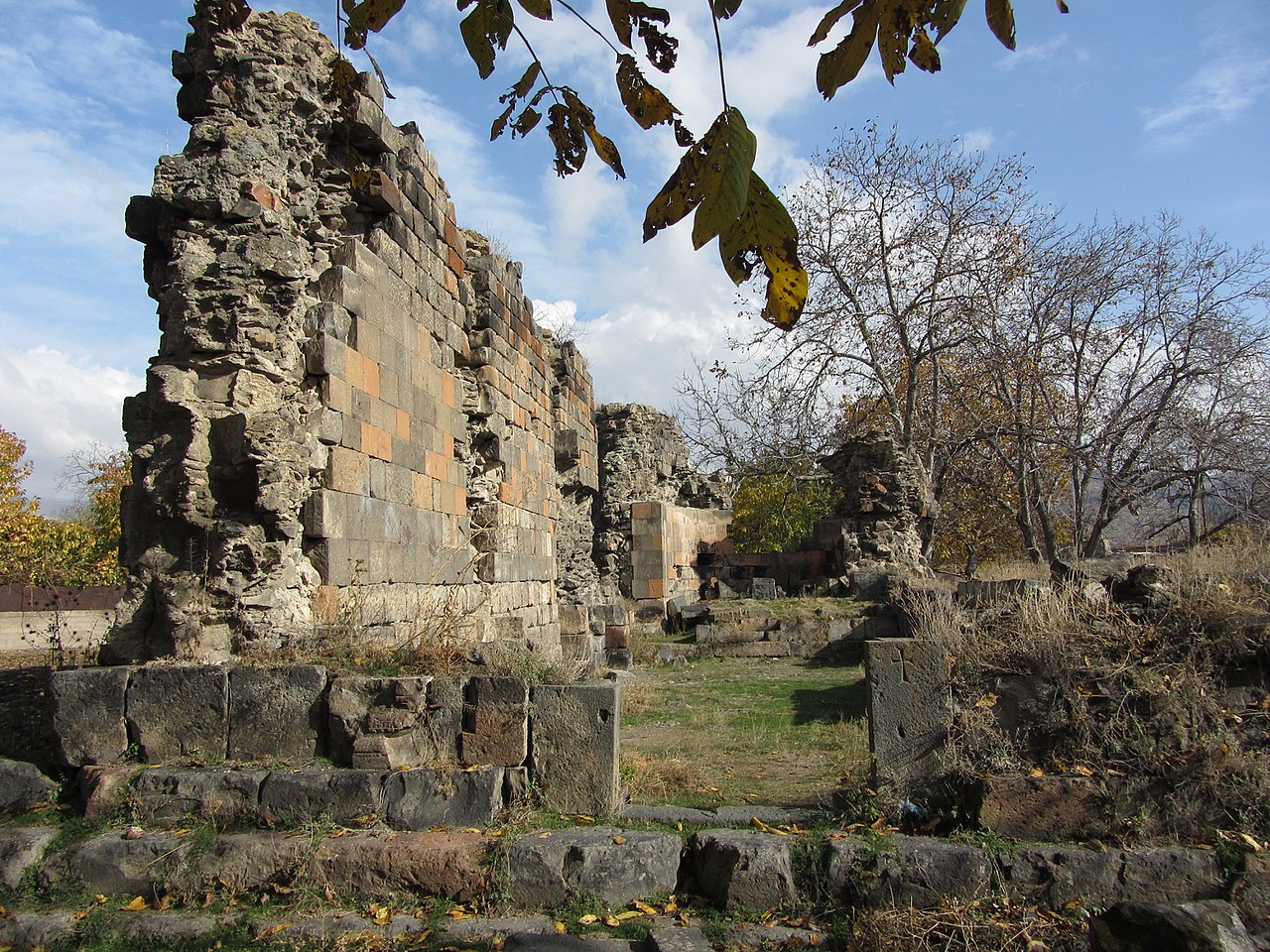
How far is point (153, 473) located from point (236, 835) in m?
2.30

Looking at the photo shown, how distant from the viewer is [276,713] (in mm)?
4961

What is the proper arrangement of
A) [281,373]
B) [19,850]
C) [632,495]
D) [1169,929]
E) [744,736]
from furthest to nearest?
1. [632,495]
2. [744,736]
3. [281,373]
4. [19,850]
5. [1169,929]

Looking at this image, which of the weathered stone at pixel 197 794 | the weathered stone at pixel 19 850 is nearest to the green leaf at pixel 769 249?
the weathered stone at pixel 197 794

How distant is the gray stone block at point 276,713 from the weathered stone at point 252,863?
547 millimetres

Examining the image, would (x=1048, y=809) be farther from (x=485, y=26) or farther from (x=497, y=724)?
(x=485, y=26)

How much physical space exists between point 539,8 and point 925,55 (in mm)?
975

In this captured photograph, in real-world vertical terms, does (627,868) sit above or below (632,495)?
below

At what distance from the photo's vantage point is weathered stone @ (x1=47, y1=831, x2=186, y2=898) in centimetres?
440

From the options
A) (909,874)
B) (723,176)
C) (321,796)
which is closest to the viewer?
(723,176)

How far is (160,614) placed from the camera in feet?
17.7

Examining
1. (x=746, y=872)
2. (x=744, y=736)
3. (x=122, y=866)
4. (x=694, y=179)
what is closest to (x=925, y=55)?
(x=694, y=179)

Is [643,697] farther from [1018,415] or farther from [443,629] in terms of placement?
[1018,415]

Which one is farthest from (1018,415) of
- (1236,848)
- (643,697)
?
(1236,848)

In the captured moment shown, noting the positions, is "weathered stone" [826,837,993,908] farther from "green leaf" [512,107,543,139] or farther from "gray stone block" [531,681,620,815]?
"green leaf" [512,107,543,139]
